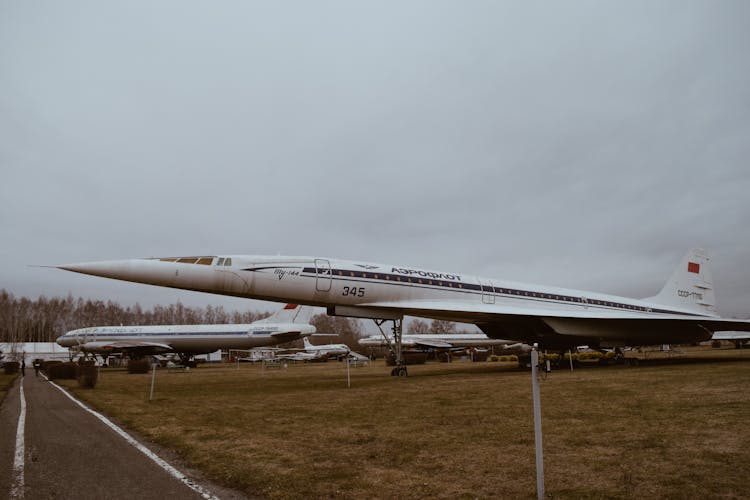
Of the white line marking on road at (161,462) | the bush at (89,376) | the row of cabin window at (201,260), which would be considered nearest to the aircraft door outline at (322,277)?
the row of cabin window at (201,260)

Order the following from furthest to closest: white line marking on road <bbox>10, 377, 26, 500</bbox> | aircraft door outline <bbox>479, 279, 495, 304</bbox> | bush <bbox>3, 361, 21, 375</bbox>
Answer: bush <bbox>3, 361, 21, 375</bbox> < aircraft door outline <bbox>479, 279, 495, 304</bbox> < white line marking on road <bbox>10, 377, 26, 500</bbox>

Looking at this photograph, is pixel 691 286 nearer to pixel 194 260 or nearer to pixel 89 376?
pixel 194 260

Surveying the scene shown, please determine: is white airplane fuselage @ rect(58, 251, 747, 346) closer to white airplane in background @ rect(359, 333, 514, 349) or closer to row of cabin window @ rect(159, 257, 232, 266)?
row of cabin window @ rect(159, 257, 232, 266)

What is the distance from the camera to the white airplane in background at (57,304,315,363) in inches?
1458

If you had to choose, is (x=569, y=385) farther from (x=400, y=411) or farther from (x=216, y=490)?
(x=216, y=490)

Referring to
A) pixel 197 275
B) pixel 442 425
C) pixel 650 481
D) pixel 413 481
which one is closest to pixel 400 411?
pixel 442 425

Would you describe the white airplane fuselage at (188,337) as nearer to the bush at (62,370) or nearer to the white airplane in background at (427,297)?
the bush at (62,370)

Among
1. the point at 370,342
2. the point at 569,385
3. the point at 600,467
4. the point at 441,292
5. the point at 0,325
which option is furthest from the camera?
the point at 0,325

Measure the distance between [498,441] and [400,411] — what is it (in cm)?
316

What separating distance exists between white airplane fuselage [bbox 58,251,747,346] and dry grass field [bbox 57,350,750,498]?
4477mm

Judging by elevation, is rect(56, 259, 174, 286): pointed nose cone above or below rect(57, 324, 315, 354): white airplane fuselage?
above

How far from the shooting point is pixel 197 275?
14.9 meters

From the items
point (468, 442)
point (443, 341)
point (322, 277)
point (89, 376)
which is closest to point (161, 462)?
point (468, 442)

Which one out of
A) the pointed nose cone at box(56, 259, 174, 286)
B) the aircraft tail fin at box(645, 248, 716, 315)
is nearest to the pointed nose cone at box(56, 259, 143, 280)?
the pointed nose cone at box(56, 259, 174, 286)
